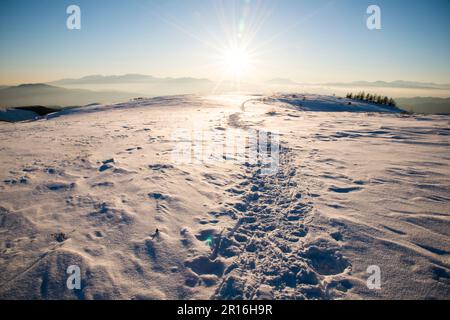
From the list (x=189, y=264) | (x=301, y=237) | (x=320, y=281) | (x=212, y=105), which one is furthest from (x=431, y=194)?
(x=212, y=105)

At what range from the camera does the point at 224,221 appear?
14.3 ft

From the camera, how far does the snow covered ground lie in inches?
120

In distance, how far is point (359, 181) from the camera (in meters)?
5.73

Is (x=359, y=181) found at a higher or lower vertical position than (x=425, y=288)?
higher

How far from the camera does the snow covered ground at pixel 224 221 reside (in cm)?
305

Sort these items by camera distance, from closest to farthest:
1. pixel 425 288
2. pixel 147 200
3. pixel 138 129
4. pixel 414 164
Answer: pixel 425 288, pixel 147 200, pixel 414 164, pixel 138 129

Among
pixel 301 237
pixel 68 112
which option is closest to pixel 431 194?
pixel 301 237

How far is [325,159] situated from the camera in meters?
7.23

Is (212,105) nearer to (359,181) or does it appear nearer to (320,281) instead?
(359,181)

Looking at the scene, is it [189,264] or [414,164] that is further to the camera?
[414,164]

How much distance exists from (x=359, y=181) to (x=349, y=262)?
2906 millimetres

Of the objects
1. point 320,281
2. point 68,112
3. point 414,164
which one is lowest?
point 320,281

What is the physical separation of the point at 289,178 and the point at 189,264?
3.51 meters

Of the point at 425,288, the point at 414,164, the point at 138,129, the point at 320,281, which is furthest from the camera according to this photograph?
the point at 138,129
